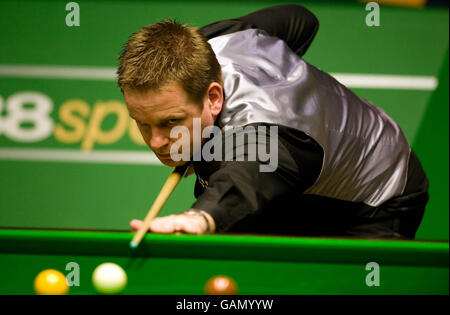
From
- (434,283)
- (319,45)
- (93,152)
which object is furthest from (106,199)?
(434,283)

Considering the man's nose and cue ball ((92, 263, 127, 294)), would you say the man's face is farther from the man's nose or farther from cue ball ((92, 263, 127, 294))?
cue ball ((92, 263, 127, 294))

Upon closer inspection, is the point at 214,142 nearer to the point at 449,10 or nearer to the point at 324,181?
the point at 324,181

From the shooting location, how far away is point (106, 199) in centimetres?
411

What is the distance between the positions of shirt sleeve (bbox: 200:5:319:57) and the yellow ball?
47.3 inches

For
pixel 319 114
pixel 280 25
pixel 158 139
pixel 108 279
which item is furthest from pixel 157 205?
pixel 280 25

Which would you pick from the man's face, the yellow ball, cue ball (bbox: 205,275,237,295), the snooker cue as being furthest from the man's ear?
the yellow ball

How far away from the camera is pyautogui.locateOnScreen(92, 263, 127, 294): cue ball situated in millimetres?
1782

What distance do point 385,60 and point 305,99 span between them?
95.9 inches

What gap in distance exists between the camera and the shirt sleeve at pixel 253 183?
193 cm

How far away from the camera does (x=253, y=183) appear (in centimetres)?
197

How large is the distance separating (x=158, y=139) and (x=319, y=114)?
546 millimetres

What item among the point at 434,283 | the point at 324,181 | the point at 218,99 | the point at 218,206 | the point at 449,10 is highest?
the point at 449,10

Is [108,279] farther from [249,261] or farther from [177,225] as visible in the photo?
[249,261]

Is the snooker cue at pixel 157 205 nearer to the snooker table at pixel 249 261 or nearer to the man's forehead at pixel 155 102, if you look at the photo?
the snooker table at pixel 249 261
